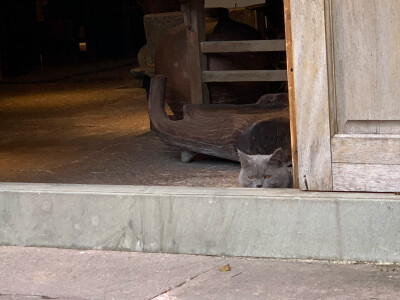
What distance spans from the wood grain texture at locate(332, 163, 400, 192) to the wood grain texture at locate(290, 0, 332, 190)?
45 millimetres

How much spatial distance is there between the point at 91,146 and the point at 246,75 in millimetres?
1437

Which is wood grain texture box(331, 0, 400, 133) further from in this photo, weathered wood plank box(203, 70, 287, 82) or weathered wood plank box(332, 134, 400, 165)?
weathered wood plank box(203, 70, 287, 82)

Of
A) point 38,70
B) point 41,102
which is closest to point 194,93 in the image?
point 41,102

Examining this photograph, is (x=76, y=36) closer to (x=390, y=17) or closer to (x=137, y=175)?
(x=137, y=175)


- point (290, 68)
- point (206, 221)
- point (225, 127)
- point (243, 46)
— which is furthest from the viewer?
point (243, 46)

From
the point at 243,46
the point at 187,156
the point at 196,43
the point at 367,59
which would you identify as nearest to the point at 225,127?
the point at 187,156

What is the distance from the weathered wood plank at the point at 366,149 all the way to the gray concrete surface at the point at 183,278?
46cm

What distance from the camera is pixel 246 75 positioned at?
244 inches

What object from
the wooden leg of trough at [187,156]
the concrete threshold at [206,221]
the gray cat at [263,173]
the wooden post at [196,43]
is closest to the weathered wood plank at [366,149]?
the concrete threshold at [206,221]

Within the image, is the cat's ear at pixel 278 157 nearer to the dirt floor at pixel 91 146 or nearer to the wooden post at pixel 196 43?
the dirt floor at pixel 91 146

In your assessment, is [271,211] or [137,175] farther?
[137,175]

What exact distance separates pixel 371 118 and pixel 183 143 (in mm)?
2282

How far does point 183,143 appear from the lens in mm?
5727

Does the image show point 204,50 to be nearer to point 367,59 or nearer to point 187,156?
point 187,156
